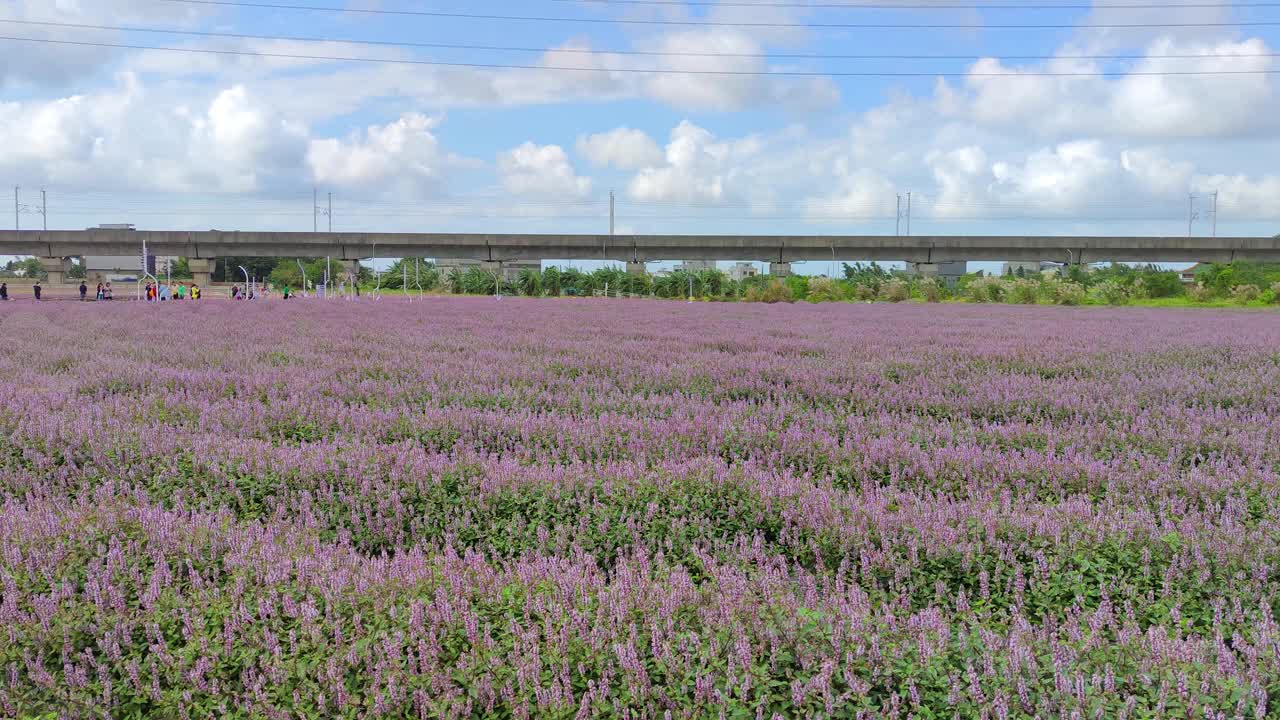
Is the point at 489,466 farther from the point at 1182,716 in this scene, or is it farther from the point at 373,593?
the point at 1182,716

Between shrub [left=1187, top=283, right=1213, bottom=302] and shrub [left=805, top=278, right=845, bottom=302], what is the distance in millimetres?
18235

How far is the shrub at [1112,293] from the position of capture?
143 ft

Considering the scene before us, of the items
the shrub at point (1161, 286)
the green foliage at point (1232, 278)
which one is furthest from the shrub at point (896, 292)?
the green foliage at point (1232, 278)

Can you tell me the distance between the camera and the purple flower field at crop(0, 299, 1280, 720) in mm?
2111

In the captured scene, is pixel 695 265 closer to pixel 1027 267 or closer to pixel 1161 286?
pixel 1027 267

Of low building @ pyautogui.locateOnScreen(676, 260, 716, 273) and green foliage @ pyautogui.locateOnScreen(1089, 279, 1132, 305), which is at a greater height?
low building @ pyautogui.locateOnScreen(676, 260, 716, 273)

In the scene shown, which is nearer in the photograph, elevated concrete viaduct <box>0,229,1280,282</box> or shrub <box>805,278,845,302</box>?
shrub <box>805,278,845,302</box>

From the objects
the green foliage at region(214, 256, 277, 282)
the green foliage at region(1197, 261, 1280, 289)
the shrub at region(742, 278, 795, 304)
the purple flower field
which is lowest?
the purple flower field

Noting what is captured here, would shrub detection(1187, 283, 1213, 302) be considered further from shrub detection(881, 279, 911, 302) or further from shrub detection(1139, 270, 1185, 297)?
shrub detection(881, 279, 911, 302)

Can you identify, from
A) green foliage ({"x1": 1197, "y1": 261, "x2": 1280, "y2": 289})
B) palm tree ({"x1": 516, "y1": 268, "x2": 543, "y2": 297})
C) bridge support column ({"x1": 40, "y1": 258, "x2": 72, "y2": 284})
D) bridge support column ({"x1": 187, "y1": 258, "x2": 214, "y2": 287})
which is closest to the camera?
green foliage ({"x1": 1197, "y1": 261, "x2": 1280, "y2": 289})

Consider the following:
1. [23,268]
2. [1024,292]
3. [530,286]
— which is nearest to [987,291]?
[1024,292]

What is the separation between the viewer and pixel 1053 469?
425 centimetres

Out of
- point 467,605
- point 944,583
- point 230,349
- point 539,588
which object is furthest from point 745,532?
point 230,349

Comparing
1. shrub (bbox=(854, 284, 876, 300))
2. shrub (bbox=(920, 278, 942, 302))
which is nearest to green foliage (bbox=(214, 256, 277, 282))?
shrub (bbox=(854, 284, 876, 300))
